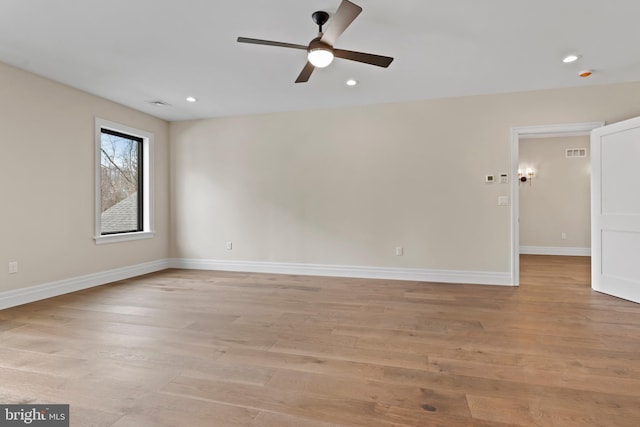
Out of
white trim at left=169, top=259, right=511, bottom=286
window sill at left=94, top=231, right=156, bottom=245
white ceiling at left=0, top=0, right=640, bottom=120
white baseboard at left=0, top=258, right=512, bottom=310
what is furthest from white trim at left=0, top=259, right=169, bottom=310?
white ceiling at left=0, top=0, right=640, bottom=120

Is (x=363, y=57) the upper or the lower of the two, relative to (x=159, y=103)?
lower

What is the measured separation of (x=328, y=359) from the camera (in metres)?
2.17

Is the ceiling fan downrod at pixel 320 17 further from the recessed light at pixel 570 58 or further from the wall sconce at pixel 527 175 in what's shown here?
the wall sconce at pixel 527 175

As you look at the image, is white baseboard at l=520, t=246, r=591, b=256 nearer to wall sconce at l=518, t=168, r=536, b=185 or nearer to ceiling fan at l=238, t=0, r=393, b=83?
wall sconce at l=518, t=168, r=536, b=185

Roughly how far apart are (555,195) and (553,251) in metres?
1.25

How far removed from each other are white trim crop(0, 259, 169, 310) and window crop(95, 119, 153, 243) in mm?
481

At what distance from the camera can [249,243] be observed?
5.20 m

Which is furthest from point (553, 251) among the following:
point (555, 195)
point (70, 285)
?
point (70, 285)

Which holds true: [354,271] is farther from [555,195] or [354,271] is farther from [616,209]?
[555,195]

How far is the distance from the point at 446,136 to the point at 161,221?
4819 mm

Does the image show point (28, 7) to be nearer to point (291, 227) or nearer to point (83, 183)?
point (83, 183)

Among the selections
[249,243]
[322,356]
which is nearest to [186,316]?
[322,356]

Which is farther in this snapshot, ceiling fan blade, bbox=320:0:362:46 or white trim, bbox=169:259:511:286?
white trim, bbox=169:259:511:286

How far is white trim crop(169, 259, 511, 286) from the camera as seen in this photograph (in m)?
4.30
